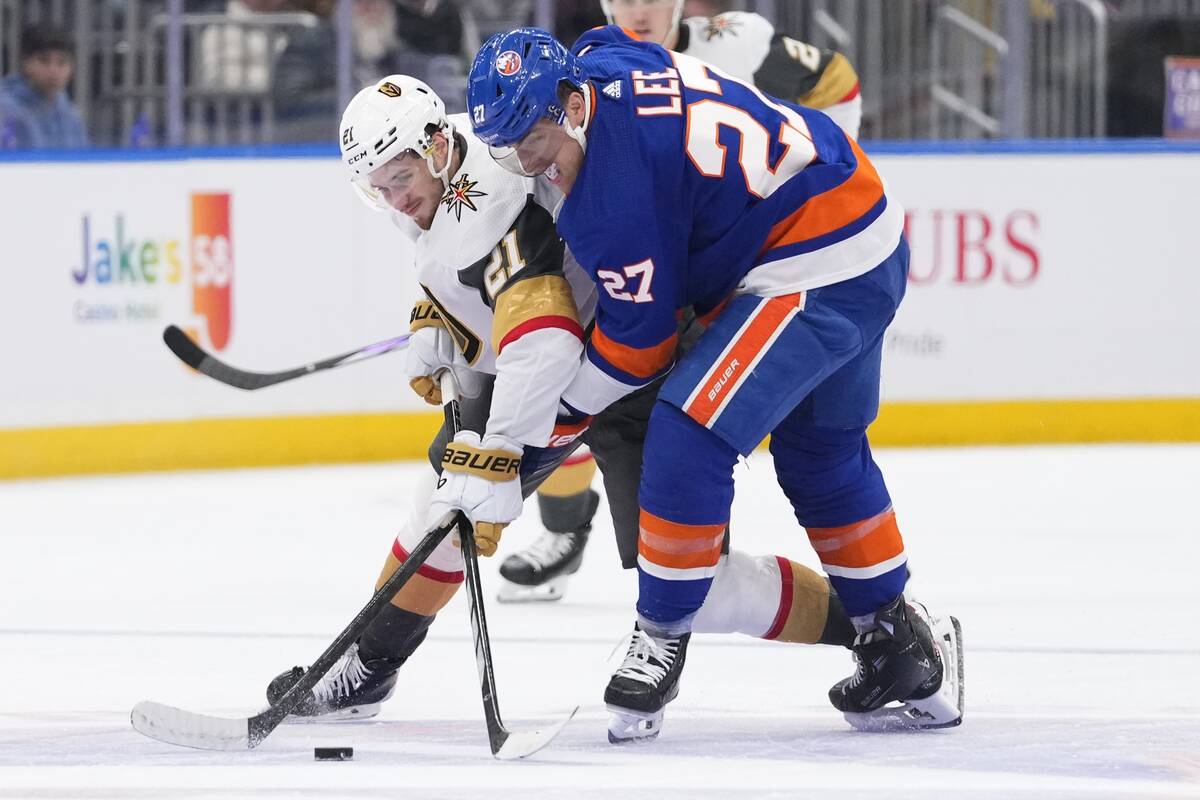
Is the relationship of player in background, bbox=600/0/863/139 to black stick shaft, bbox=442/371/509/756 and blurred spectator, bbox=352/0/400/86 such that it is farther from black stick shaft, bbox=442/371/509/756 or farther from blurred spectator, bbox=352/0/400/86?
blurred spectator, bbox=352/0/400/86

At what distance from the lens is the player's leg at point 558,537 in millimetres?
3783

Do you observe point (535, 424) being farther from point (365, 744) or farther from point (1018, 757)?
point (1018, 757)

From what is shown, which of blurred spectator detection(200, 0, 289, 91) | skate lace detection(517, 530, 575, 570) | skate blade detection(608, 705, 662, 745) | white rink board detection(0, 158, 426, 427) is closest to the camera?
skate blade detection(608, 705, 662, 745)

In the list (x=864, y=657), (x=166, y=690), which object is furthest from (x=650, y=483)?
(x=166, y=690)

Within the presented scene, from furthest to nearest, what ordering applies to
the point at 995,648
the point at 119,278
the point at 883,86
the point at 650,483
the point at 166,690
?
the point at 883,86 < the point at 119,278 < the point at 995,648 < the point at 166,690 < the point at 650,483

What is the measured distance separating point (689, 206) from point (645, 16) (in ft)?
4.43

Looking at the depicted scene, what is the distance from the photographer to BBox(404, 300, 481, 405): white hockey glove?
2.76 m

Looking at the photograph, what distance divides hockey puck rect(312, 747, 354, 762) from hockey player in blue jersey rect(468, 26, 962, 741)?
35 centimetres

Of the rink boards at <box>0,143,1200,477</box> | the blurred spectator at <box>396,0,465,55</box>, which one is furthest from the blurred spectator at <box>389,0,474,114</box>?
the rink boards at <box>0,143,1200,477</box>

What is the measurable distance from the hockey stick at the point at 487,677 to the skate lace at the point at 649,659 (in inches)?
4.0

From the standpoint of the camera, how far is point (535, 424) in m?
2.51

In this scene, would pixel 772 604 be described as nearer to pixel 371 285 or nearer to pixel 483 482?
pixel 483 482

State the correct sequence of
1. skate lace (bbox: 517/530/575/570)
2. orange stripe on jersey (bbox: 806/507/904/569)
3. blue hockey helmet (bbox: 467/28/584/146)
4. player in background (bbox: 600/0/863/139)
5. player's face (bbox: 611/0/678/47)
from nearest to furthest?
blue hockey helmet (bbox: 467/28/584/146) → orange stripe on jersey (bbox: 806/507/904/569) → player's face (bbox: 611/0/678/47) → skate lace (bbox: 517/530/575/570) → player in background (bbox: 600/0/863/139)

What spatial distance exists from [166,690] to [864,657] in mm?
1116
